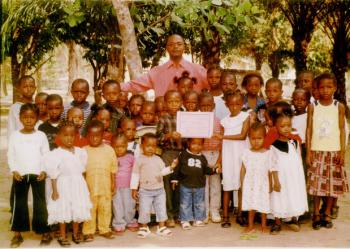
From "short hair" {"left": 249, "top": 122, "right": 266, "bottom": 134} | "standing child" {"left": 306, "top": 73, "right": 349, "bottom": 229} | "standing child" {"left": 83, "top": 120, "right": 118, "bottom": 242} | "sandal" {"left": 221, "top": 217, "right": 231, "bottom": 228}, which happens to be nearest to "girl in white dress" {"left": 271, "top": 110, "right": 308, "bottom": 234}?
"short hair" {"left": 249, "top": 122, "right": 266, "bottom": 134}

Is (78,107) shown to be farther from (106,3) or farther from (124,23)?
(106,3)

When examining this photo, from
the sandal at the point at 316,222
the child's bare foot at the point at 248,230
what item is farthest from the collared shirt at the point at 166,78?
the sandal at the point at 316,222

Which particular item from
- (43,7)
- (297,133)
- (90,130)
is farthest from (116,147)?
(43,7)

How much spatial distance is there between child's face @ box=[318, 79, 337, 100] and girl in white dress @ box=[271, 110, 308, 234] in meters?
0.43

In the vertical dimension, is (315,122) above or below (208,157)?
above

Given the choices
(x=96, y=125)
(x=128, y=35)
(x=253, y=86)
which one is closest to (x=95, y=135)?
(x=96, y=125)

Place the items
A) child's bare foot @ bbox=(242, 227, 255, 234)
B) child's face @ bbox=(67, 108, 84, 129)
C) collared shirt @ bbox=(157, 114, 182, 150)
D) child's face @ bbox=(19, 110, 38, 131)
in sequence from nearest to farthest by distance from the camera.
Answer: child's face @ bbox=(19, 110, 38, 131) → child's face @ bbox=(67, 108, 84, 129) → child's bare foot @ bbox=(242, 227, 255, 234) → collared shirt @ bbox=(157, 114, 182, 150)

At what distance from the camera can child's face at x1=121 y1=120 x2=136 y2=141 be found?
4.71m

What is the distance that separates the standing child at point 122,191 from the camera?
4691 millimetres

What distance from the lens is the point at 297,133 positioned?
16.5 ft

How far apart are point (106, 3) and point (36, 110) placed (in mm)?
3297

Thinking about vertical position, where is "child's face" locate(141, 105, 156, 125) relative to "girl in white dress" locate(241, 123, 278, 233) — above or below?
above

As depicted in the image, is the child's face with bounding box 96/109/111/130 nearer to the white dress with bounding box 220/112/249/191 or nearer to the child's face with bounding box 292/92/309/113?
the white dress with bounding box 220/112/249/191

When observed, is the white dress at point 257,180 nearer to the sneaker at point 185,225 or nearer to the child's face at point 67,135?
the sneaker at point 185,225
